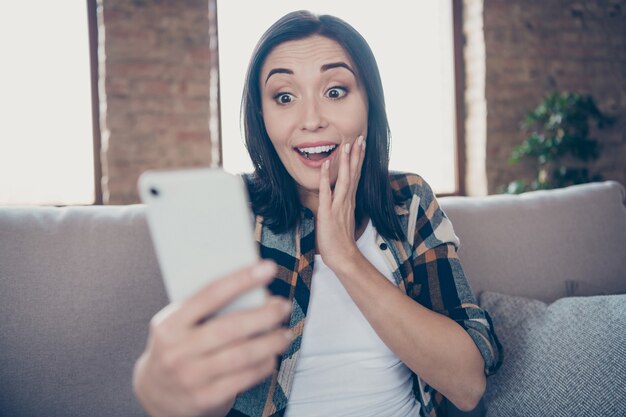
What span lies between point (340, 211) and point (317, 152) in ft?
0.61

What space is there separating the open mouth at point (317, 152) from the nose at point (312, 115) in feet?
0.14

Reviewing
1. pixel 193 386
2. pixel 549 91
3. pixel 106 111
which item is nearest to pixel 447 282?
pixel 193 386

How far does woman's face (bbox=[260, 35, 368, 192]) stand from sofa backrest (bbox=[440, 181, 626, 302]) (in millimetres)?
456

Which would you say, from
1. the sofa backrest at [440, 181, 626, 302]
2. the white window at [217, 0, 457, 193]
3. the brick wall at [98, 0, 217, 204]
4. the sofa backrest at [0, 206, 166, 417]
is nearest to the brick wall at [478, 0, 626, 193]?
the white window at [217, 0, 457, 193]

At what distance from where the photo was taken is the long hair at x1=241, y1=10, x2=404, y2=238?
3.42 ft

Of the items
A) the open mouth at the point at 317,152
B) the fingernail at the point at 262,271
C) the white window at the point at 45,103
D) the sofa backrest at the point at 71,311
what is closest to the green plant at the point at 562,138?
the open mouth at the point at 317,152

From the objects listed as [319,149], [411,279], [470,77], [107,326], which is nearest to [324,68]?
[319,149]

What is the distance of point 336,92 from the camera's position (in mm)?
1030

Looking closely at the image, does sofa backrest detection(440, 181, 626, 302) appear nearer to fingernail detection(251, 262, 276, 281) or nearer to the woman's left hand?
the woman's left hand

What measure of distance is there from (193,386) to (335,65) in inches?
29.9

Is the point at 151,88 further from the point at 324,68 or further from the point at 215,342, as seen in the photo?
the point at 215,342

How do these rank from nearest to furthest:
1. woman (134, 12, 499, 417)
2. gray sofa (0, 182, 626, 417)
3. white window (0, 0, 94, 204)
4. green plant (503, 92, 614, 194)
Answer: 1. woman (134, 12, 499, 417)
2. gray sofa (0, 182, 626, 417)
3. white window (0, 0, 94, 204)
4. green plant (503, 92, 614, 194)

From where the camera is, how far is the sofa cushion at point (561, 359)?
87 cm

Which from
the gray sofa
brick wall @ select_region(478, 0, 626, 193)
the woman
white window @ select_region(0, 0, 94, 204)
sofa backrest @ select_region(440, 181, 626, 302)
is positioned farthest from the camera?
brick wall @ select_region(478, 0, 626, 193)
